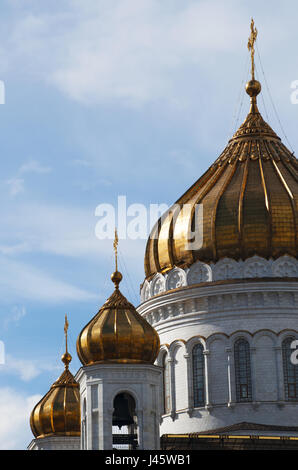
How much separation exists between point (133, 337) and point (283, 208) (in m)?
8.86

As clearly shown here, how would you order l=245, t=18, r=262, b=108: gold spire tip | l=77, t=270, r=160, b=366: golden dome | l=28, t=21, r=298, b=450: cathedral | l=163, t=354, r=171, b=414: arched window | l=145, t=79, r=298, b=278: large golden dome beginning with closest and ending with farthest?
1. l=77, t=270, r=160, b=366: golden dome
2. l=28, t=21, r=298, b=450: cathedral
3. l=145, t=79, r=298, b=278: large golden dome
4. l=163, t=354, r=171, b=414: arched window
5. l=245, t=18, r=262, b=108: gold spire tip

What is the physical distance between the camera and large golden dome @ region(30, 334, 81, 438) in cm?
5447

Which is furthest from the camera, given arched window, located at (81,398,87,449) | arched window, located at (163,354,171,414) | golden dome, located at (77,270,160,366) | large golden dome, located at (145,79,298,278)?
arched window, located at (163,354,171,414)

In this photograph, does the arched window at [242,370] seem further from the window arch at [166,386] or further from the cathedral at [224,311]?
the window arch at [166,386]

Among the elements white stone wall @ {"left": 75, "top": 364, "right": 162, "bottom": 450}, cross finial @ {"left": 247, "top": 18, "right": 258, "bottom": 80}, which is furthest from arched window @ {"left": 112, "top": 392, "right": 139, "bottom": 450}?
cross finial @ {"left": 247, "top": 18, "right": 258, "bottom": 80}

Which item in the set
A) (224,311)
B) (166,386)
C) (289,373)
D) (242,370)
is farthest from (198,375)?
(289,373)

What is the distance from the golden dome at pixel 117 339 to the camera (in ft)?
152

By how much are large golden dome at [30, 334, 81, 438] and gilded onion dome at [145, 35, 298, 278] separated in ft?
15.7

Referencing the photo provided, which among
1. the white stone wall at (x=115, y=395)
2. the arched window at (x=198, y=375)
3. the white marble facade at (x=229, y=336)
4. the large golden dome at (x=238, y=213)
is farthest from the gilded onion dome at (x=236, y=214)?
the white stone wall at (x=115, y=395)

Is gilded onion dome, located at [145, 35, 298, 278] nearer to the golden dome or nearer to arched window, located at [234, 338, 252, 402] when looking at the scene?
arched window, located at [234, 338, 252, 402]

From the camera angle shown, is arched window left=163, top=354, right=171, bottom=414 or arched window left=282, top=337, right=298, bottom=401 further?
arched window left=163, top=354, right=171, bottom=414

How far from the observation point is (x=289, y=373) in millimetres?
Answer: 51375

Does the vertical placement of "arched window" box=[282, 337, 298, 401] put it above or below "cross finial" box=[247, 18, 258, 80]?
below
